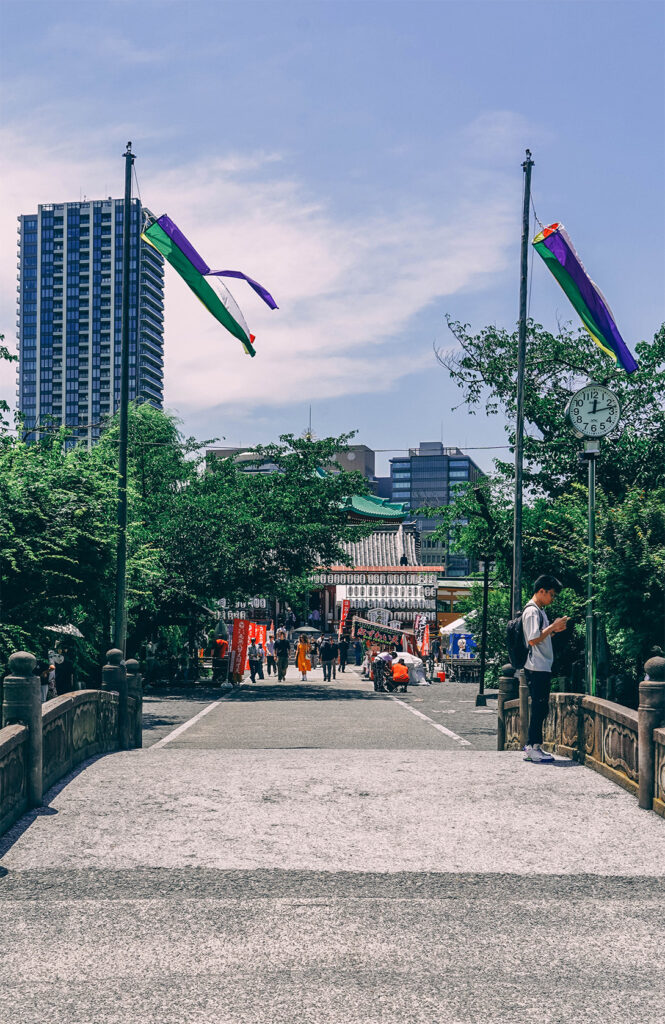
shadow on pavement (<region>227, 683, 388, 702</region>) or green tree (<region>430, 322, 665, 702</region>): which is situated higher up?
green tree (<region>430, 322, 665, 702</region>)

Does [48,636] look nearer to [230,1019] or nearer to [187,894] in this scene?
[187,894]

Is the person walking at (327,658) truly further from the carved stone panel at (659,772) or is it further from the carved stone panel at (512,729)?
the carved stone panel at (659,772)

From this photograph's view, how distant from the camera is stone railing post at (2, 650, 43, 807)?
29.1 feet

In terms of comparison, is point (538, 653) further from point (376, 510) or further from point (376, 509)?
point (376, 509)

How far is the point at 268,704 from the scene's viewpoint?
2906 centimetres

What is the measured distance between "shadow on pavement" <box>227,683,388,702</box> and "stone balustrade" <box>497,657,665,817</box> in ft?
63.8

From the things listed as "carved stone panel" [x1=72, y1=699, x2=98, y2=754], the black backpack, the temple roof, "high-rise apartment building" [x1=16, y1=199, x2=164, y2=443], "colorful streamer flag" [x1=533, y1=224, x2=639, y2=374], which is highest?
"high-rise apartment building" [x1=16, y1=199, x2=164, y2=443]

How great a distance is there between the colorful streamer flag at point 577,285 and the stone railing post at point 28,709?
15.8 meters

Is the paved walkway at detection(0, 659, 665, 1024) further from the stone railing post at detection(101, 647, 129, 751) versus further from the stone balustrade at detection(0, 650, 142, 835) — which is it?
the stone railing post at detection(101, 647, 129, 751)

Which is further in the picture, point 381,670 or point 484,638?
point 381,670

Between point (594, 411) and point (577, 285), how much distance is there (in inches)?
270

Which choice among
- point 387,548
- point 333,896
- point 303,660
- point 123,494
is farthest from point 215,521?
point 387,548

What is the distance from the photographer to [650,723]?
9.11 m

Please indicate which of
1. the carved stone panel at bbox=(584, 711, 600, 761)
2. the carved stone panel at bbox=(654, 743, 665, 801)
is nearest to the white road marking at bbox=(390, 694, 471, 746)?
the carved stone panel at bbox=(584, 711, 600, 761)
